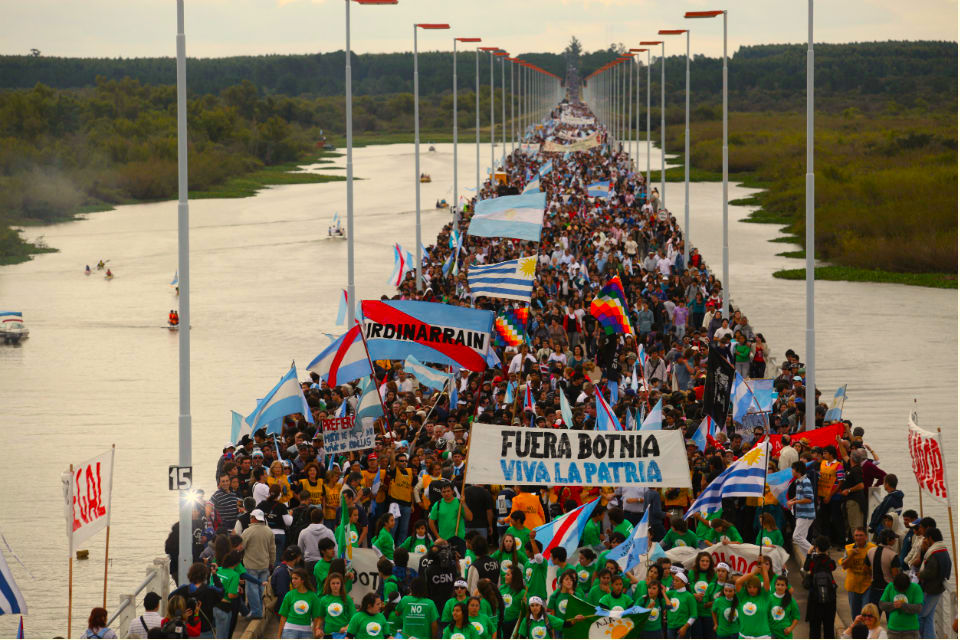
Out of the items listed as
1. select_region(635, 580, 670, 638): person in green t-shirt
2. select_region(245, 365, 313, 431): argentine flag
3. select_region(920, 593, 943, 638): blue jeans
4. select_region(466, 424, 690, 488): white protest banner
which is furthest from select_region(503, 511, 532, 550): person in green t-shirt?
select_region(245, 365, 313, 431): argentine flag

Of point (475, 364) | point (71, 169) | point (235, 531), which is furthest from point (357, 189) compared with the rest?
point (235, 531)

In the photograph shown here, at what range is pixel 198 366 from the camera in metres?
34.3

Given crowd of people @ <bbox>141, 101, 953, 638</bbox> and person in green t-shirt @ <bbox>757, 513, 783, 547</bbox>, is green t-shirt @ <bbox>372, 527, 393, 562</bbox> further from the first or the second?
person in green t-shirt @ <bbox>757, 513, 783, 547</bbox>

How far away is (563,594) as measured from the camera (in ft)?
35.9

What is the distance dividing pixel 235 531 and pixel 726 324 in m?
12.8

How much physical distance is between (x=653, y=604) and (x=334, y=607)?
2.55 metres

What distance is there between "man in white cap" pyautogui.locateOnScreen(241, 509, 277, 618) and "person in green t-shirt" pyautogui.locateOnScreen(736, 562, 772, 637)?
4.49 meters

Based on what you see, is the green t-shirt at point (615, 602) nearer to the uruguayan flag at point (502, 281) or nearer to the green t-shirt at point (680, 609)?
the green t-shirt at point (680, 609)

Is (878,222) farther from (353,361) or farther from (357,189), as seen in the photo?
(357,189)

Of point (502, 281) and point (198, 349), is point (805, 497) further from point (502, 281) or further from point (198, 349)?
point (198, 349)

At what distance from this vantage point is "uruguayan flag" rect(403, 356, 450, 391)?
20266 mm

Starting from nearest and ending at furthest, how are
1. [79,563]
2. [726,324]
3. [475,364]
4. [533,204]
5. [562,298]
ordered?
[79,563], [475,364], [726,324], [562,298], [533,204]

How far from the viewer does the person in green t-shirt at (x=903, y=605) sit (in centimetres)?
1109

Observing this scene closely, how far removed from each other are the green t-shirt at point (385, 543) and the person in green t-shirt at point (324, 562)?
1240 mm
